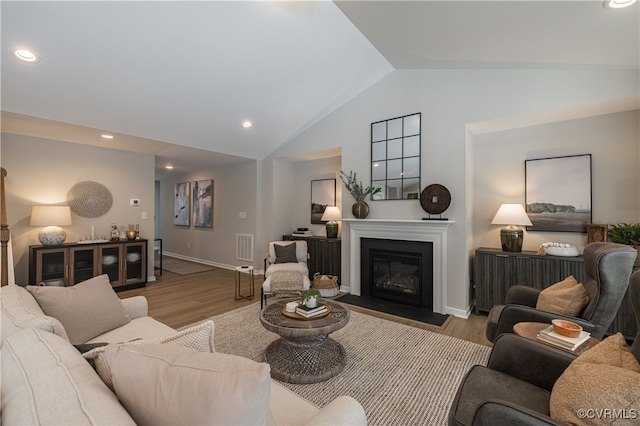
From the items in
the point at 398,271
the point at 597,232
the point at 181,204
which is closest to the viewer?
the point at 597,232

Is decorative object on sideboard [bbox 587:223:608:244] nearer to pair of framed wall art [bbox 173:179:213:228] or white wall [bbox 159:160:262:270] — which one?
white wall [bbox 159:160:262:270]

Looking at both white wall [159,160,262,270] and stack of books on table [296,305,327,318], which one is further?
white wall [159,160,262,270]

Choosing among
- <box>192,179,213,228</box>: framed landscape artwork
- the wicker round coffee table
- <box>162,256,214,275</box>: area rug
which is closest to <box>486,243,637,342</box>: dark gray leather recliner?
the wicker round coffee table

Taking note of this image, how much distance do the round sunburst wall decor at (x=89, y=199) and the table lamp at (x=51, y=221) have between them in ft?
1.18

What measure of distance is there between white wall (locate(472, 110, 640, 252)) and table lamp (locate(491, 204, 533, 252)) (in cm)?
34

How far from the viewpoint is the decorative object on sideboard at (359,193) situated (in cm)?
405

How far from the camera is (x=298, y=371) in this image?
2.09 m

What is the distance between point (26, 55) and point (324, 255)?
4171 millimetres

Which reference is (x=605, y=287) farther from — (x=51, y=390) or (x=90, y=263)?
(x=90, y=263)

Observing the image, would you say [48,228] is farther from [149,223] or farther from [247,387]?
[247,387]

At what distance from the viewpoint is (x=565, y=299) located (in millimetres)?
1976

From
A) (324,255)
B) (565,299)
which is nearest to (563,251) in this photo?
(565,299)

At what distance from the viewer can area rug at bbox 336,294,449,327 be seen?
3.28 meters

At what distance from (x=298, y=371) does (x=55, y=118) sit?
3.91 m
